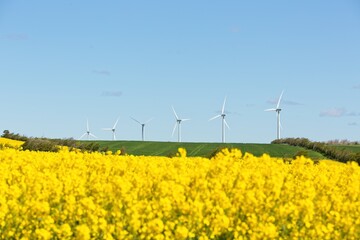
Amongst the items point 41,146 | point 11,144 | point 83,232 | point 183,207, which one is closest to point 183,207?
point 183,207

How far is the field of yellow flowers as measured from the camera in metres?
8.99

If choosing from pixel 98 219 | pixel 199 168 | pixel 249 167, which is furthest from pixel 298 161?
pixel 98 219

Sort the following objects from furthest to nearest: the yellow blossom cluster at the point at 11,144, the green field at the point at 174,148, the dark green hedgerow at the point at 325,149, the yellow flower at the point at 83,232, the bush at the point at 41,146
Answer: the green field at the point at 174,148 < the dark green hedgerow at the point at 325,149 < the bush at the point at 41,146 < the yellow blossom cluster at the point at 11,144 < the yellow flower at the point at 83,232

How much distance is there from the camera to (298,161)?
12953 millimetres

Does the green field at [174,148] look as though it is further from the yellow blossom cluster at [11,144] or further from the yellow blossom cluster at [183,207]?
the yellow blossom cluster at [183,207]

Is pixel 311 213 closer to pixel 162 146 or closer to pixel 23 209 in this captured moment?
pixel 23 209

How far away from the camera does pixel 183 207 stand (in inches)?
364

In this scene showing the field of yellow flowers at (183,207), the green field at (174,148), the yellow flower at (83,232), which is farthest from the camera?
the green field at (174,148)

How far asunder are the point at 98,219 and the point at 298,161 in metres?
5.22

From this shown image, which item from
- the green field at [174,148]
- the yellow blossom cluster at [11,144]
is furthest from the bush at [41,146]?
the green field at [174,148]

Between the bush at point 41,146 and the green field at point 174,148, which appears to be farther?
the green field at point 174,148

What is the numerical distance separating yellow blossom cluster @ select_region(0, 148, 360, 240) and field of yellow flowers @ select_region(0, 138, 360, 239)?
1cm

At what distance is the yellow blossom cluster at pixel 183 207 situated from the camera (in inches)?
354

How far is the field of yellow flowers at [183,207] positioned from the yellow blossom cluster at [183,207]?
15 mm
